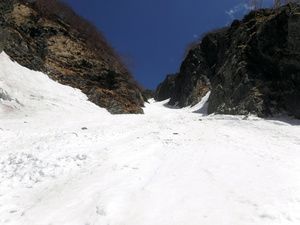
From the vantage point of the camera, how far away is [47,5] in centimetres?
3656

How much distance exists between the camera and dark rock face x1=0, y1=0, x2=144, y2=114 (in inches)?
1064

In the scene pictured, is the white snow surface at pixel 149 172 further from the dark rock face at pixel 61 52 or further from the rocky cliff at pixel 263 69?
the dark rock face at pixel 61 52

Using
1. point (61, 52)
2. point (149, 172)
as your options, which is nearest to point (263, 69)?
point (149, 172)

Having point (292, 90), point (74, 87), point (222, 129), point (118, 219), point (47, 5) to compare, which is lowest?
point (118, 219)

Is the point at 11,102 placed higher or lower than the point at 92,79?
lower

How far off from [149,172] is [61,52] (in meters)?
23.9

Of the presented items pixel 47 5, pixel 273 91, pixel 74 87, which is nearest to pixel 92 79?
pixel 74 87

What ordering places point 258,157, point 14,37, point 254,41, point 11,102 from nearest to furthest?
point 258,157
point 11,102
point 254,41
point 14,37

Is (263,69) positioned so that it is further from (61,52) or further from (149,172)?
(61,52)

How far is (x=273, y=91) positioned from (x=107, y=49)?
23.6 m

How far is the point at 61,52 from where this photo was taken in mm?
31953

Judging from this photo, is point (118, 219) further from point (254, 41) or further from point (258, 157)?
point (254, 41)

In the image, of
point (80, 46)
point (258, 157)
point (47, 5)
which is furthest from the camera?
point (47, 5)

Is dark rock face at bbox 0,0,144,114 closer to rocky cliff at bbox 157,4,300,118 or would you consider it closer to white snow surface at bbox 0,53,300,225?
rocky cliff at bbox 157,4,300,118
